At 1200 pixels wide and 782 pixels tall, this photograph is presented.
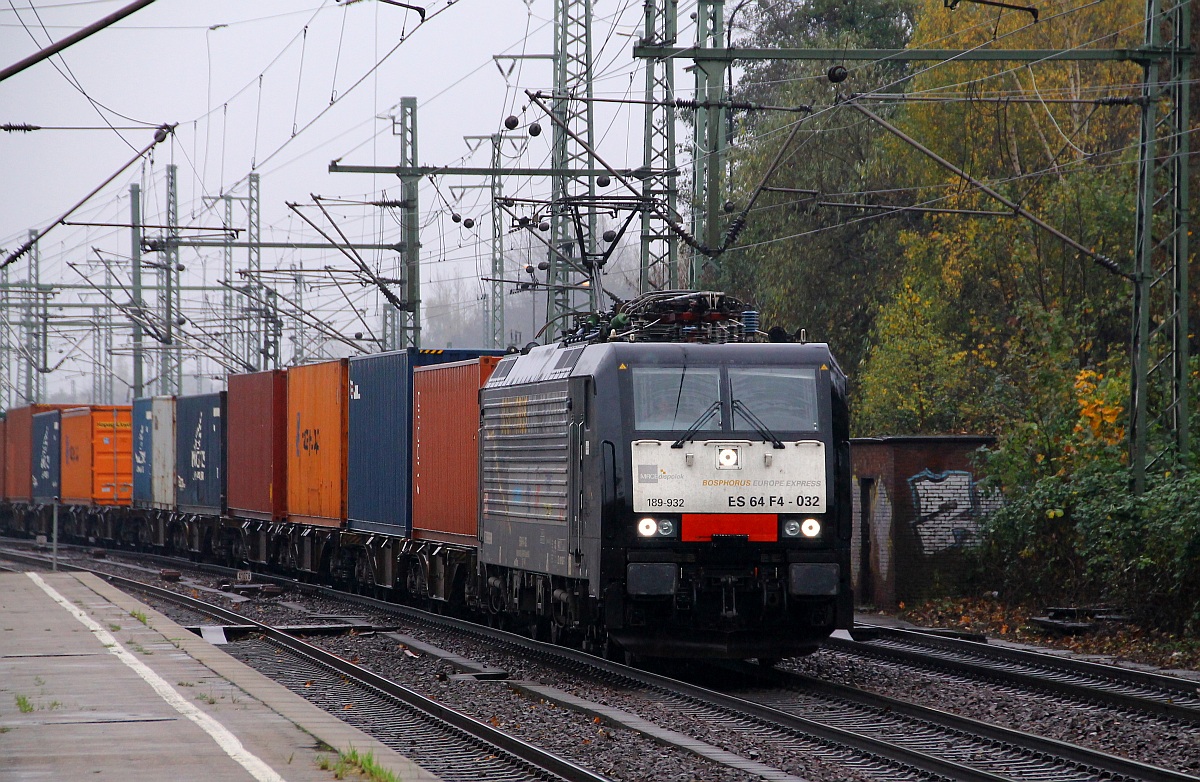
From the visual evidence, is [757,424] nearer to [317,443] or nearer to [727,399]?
[727,399]

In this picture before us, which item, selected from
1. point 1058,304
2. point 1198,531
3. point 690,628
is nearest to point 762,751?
point 690,628

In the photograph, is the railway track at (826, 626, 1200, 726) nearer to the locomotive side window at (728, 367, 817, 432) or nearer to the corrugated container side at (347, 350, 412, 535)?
the locomotive side window at (728, 367, 817, 432)

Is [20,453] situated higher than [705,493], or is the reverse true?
[20,453]

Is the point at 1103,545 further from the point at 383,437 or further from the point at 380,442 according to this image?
the point at 380,442

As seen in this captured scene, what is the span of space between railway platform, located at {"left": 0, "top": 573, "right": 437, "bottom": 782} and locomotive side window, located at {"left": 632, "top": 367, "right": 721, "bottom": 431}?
3770 mm

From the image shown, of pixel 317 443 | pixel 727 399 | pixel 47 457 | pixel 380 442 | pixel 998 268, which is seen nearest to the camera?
pixel 727 399

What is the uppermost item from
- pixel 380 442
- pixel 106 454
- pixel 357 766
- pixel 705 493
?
pixel 106 454

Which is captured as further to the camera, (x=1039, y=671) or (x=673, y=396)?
(x=1039, y=671)

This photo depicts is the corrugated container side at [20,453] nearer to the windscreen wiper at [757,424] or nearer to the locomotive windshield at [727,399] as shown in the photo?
the locomotive windshield at [727,399]

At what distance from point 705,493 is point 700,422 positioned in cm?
63

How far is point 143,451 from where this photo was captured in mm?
39906

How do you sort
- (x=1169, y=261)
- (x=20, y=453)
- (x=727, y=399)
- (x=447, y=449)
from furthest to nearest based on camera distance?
(x=20, y=453)
(x=447, y=449)
(x=1169, y=261)
(x=727, y=399)

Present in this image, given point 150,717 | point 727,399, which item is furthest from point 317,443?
point 150,717

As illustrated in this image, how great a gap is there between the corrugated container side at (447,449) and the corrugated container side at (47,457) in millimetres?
27008
